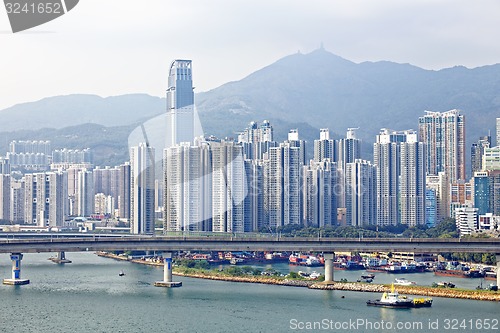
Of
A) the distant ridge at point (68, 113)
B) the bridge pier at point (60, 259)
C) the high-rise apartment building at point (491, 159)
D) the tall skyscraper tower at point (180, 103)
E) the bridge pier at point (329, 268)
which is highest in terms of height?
the distant ridge at point (68, 113)

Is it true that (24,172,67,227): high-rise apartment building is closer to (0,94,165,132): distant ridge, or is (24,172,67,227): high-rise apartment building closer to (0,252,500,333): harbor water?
(0,252,500,333): harbor water

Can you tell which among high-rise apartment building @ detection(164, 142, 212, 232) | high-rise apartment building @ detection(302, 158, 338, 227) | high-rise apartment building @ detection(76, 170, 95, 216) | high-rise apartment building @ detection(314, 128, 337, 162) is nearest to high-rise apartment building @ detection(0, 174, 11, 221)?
high-rise apartment building @ detection(76, 170, 95, 216)

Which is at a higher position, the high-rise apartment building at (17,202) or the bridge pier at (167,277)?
the high-rise apartment building at (17,202)

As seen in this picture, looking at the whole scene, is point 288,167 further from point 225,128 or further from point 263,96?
point 263,96

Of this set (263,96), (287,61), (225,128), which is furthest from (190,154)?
(287,61)

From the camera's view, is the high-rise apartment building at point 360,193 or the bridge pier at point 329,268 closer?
the bridge pier at point 329,268

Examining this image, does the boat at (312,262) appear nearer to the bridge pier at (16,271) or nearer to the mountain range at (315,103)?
the bridge pier at (16,271)

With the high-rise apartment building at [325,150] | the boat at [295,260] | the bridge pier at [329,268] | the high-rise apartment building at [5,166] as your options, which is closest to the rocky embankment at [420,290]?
the bridge pier at [329,268]
